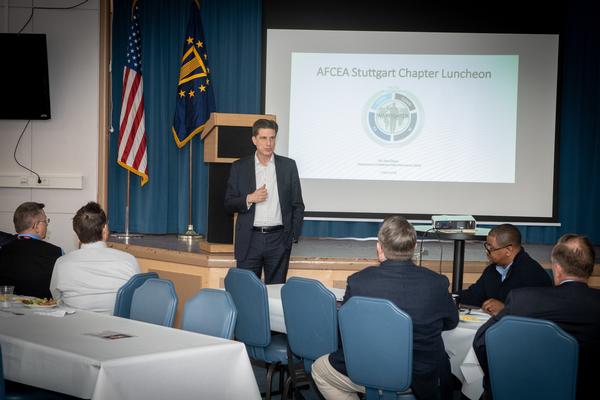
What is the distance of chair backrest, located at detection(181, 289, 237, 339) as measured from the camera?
295cm

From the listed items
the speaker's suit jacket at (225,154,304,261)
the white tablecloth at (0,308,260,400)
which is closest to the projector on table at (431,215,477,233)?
the speaker's suit jacket at (225,154,304,261)

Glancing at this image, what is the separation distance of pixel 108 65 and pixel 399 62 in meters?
3.02

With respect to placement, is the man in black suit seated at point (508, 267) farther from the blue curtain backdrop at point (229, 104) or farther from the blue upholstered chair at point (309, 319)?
the blue curtain backdrop at point (229, 104)

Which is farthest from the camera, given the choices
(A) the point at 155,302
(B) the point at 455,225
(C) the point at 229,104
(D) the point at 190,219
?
(C) the point at 229,104

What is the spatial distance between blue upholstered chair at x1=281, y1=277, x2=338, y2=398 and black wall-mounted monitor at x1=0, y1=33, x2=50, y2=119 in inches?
179

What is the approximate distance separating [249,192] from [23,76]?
3301mm

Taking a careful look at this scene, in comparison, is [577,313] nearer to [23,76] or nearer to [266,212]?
[266,212]

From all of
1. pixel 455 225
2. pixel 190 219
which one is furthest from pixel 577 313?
pixel 190 219

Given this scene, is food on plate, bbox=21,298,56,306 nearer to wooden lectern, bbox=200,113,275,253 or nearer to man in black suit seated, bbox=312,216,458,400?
man in black suit seated, bbox=312,216,458,400

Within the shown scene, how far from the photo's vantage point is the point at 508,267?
3889 millimetres

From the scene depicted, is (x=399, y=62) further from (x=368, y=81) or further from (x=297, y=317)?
(x=297, y=317)

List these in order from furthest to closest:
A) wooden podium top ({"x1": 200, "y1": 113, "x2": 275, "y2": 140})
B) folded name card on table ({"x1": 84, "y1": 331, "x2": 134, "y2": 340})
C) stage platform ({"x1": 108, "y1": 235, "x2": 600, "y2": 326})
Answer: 1. stage platform ({"x1": 108, "y1": 235, "x2": 600, "y2": 326})
2. wooden podium top ({"x1": 200, "y1": 113, "x2": 275, "y2": 140})
3. folded name card on table ({"x1": 84, "y1": 331, "x2": 134, "y2": 340})

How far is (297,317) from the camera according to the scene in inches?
136

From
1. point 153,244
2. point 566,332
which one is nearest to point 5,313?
point 566,332
